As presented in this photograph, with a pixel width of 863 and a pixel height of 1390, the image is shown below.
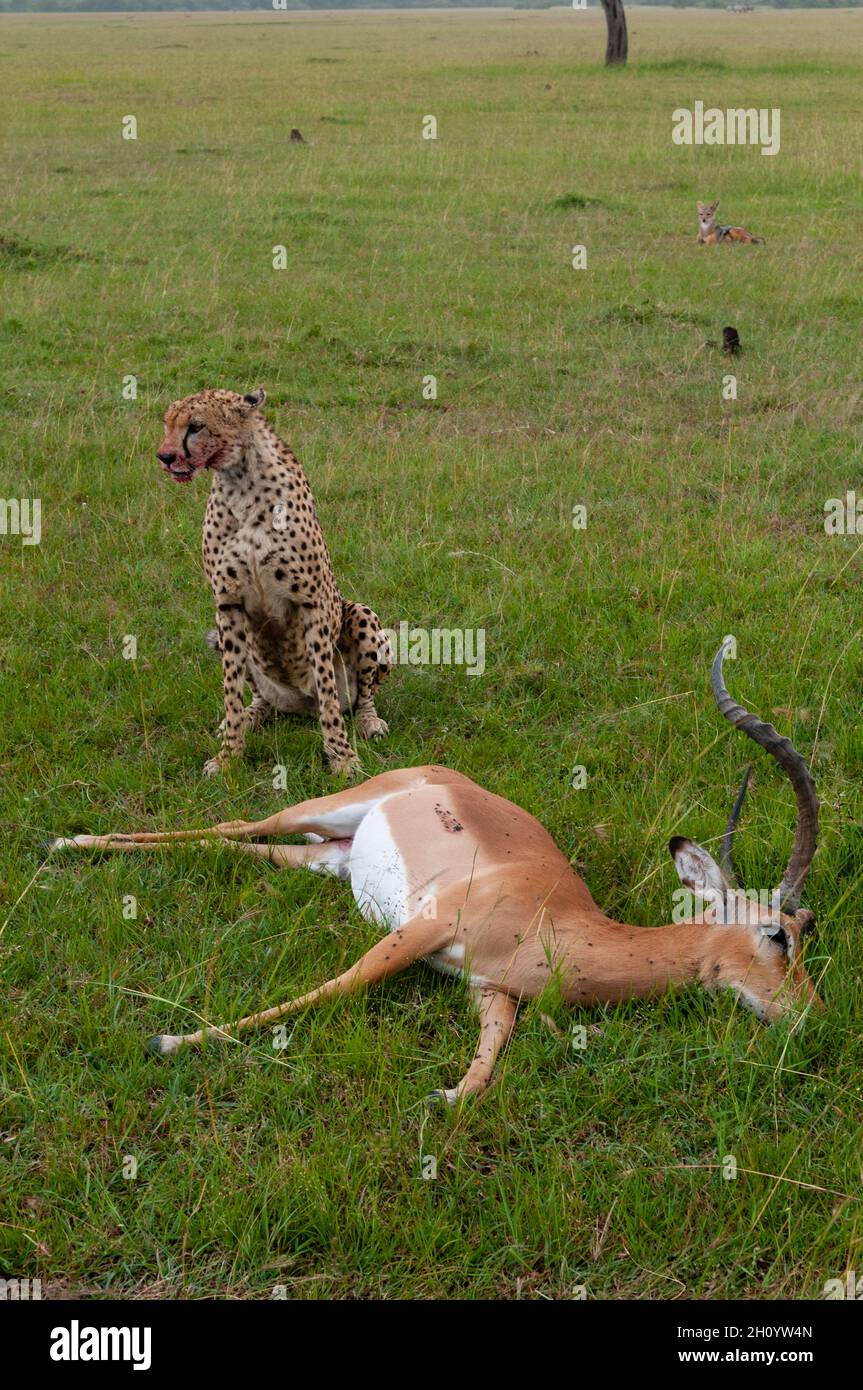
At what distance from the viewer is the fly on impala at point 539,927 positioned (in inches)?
159

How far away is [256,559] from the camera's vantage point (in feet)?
18.6

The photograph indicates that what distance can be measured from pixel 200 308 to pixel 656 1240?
34.9ft

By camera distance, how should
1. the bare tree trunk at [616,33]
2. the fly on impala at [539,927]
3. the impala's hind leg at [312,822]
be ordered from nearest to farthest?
1. the fly on impala at [539,927]
2. the impala's hind leg at [312,822]
3. the bare tree trunk at [616,33]

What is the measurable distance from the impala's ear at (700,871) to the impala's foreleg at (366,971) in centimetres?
74

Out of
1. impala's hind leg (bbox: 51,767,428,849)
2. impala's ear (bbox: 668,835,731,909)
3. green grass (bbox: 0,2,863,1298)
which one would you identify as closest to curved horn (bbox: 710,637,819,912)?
impala's ear (bbox: 668,835,731,909)

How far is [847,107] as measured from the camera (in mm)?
25547

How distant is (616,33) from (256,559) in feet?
107

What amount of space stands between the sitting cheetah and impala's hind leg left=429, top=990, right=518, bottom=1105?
5.81 feet

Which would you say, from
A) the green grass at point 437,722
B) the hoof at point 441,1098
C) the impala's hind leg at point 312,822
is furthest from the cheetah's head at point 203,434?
the hoof at point 441,1098

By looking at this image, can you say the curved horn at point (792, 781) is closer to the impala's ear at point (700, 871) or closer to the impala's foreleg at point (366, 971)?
the impala's ear at point (700, 871)

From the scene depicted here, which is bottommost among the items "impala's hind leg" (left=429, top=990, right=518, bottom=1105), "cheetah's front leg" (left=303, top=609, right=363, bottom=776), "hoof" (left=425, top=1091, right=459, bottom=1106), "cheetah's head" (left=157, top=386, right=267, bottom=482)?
"hoof" (left=425, top=1091, right=459, bottom=1106)

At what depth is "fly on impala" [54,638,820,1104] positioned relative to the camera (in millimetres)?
4035

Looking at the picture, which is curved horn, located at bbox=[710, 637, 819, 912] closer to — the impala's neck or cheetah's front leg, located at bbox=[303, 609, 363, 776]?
the impala's neck

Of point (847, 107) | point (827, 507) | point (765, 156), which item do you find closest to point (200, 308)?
point (827, 507)
